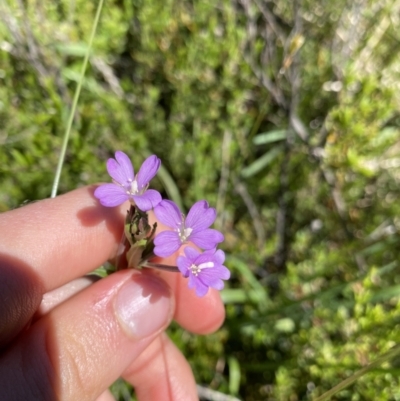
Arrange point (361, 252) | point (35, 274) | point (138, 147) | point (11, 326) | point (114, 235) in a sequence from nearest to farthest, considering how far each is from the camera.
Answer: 1. point (11, 326)
2. point (35, 274)
3. point (114, 235)
4. point (361, 252)
5. point (138, 147)

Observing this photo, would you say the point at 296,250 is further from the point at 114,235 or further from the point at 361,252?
the point at 114,235

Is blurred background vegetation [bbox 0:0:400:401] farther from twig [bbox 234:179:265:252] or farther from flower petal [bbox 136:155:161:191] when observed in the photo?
flower petal [bbox 136:155:161:191]

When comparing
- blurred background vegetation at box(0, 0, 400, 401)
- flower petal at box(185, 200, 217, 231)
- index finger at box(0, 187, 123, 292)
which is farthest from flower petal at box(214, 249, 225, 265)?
blurred background vegetation at box(0, 0, 400, 401)

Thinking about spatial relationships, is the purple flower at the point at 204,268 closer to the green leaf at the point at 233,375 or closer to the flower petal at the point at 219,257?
the flower petal at the point at 219,257

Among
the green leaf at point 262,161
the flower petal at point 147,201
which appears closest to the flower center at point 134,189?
the flower petal at point 147,201

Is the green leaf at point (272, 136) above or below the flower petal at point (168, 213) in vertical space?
below

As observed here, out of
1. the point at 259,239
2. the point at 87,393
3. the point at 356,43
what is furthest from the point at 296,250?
the point at 87,393

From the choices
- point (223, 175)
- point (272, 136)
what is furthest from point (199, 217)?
point (272, 136)

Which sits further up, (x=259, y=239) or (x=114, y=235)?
(x=114, y=235)

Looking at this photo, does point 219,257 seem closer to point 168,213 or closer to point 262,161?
point 168,213
